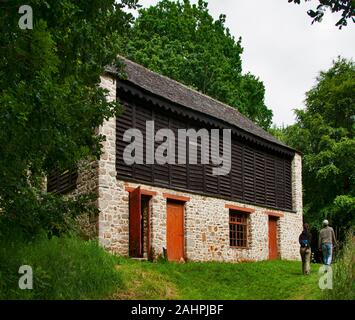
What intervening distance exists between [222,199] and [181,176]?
8.04 feet

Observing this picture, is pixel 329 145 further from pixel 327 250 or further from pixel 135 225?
pixel 135 225

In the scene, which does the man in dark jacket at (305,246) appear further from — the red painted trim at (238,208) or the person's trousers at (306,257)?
the red painted trim at (238,208)

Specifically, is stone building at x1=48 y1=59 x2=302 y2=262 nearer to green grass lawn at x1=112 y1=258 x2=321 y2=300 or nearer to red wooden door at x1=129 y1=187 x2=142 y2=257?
red wooden door at x1=129 y1=187 x2=142 y2=257

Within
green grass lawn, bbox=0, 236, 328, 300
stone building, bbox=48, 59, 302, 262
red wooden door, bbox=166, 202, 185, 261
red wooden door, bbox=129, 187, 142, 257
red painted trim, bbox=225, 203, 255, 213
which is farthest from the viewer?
red painted trim, bbox=225, 203, 255, 213

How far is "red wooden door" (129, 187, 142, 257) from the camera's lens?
16578 mm

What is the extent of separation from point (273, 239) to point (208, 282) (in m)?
10.1

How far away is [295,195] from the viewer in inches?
1054

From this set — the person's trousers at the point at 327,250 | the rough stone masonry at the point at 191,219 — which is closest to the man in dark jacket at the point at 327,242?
the person's trousers at the point at 327,250

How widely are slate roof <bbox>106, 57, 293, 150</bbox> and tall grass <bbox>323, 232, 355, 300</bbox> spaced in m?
8.39

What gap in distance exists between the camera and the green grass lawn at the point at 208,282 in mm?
12906

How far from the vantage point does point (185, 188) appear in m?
19.7

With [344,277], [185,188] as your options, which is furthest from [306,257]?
[344,277]

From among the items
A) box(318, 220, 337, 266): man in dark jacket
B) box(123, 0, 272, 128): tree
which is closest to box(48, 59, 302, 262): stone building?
box(318, 220, 337, 266): man in dark jacket

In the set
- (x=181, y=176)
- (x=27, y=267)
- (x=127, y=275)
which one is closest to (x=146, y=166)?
(x=181, y=176)
